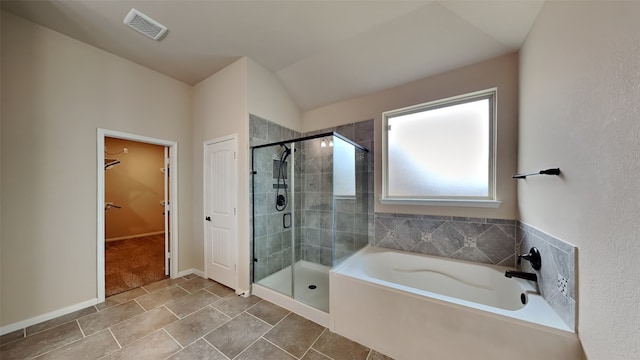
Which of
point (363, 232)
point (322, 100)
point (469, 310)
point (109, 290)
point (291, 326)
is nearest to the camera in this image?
point (469, 310)

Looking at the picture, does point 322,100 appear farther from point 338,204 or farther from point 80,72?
point 80,72

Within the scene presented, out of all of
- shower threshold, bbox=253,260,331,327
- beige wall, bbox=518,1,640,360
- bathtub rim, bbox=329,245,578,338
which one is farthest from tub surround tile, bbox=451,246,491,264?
shower threshold, bbox=253,260,331,327

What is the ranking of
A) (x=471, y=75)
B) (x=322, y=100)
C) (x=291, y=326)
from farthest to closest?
(x=322, y=100) < (x=471, y=75) < (x=291, y=326)

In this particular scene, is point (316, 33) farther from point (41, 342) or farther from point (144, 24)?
point (41, 342)

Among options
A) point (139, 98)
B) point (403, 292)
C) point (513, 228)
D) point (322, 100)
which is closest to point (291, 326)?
point (403, 292)

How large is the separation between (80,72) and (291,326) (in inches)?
140

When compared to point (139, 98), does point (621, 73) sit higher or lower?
lower

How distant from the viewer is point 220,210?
2803 millimetres

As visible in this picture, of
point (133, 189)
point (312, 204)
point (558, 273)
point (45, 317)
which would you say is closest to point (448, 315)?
point (558, 273)

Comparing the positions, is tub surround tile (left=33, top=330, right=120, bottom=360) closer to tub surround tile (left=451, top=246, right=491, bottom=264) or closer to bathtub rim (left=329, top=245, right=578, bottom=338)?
bathtub rim (left=329, top=245, right=578, bottom=338)

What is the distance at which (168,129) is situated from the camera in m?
2.96

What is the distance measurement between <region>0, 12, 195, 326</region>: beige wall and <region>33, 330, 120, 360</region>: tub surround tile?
72 cm

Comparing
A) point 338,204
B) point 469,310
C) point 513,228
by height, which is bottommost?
point 469,310

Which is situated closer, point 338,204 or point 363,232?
point 338,204
